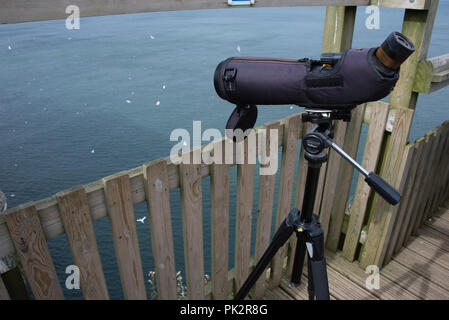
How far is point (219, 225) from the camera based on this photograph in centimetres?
154

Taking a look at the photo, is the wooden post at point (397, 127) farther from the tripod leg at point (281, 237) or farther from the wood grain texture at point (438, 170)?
the tripod leg at point (281, 237)

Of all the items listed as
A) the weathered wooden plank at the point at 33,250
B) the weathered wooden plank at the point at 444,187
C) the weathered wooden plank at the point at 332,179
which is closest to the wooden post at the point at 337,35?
the weathered wooden plank at the point at 332,179

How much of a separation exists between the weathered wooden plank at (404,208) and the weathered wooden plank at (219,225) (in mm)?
1096

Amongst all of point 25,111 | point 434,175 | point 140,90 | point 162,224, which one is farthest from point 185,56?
point 162,224

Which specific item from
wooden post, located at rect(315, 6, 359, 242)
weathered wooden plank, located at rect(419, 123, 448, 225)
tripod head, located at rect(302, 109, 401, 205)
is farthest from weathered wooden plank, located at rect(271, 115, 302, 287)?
weathered wooden plank, located at rect(419, 123, 448, 225)

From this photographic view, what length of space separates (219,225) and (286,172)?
17.8 inches

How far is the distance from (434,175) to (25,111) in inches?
191

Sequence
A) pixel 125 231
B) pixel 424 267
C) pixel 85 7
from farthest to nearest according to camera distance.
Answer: pixel 424 267
pixel 125 231
pixel 85 7

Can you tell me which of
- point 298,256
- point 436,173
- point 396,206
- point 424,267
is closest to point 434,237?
point 424,267

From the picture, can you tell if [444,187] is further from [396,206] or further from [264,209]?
[264,209]

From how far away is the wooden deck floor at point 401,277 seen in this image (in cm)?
192

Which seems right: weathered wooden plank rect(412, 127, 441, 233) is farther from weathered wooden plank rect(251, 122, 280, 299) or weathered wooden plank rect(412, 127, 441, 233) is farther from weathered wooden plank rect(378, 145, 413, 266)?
weathered wooden plank rect(251, 122, 280, 299)

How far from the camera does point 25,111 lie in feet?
14.8
